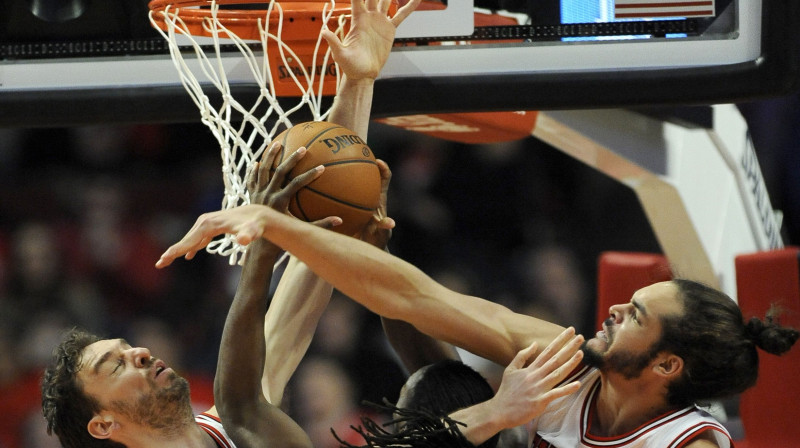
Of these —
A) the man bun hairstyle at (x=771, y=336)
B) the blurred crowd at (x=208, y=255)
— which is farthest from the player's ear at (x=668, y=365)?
the blurred crowd at (x=208, y=255)

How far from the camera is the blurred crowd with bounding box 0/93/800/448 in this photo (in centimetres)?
462

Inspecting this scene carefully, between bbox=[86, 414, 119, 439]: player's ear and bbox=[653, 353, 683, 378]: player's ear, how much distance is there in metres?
1.16

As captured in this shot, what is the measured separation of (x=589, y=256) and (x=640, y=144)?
87cm

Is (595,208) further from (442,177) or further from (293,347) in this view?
(293,347)

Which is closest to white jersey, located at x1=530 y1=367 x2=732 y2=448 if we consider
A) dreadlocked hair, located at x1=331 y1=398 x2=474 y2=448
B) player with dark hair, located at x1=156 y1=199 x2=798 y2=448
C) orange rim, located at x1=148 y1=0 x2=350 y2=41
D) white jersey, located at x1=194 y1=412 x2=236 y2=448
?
player with dark hair, located at x1=156 y1=199 x2=798 y2=448

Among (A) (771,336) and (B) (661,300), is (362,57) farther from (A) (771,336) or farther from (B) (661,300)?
(A) (771,336)

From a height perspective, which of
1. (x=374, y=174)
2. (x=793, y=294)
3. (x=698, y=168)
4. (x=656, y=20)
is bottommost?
(x=793, y=294)

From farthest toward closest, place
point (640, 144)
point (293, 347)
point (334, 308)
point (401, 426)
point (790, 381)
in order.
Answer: point (334, 308)
point (640, 144)
point (790, 381)
point (293, 347)
point (401, 426)

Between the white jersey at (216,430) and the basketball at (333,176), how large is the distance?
0.54 m

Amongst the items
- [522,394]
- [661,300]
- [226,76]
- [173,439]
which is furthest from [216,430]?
[661,300]

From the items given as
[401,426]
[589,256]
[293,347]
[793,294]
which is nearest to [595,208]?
[589,256]

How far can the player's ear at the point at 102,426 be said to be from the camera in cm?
196

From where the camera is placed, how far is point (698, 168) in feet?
13.7

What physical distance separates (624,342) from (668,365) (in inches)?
3.9
